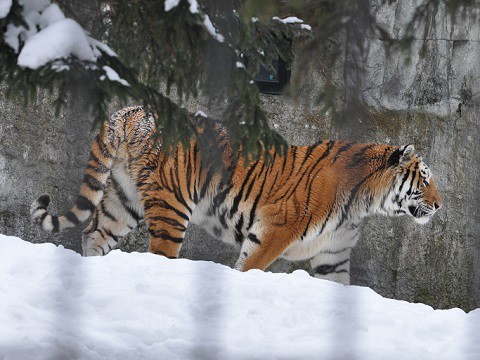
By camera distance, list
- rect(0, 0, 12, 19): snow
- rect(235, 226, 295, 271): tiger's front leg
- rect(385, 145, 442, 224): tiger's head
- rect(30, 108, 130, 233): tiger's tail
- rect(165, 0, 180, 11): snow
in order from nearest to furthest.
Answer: rect(0, 0, 12, 19): snow
rect(165, 0, 180, 11): snow
rect(235, 226, 295, 271): tiger's front leg
rect(30, 108, 130, 233): tiger's tail
rect(385, 145, 442, 224): tiger's head

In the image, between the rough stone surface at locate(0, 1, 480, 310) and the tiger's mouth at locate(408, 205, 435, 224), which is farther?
the rough stone surface at locate(0, 1, 480, 310)

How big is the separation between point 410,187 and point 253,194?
120cm

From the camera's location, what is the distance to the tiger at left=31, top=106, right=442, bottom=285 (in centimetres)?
653

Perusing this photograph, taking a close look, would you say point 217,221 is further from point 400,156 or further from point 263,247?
point 400,156

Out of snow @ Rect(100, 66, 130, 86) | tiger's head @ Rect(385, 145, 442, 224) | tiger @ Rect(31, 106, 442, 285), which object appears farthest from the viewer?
tiger's head @ Rect(385, 145, 442, 224)

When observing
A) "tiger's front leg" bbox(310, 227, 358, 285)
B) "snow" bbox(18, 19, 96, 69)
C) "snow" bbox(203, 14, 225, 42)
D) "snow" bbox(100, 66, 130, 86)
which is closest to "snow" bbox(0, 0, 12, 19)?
"snow" bbox(18, 19, 96, 69)

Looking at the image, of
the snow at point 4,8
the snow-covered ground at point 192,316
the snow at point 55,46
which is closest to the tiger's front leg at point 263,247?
the snow-covered ground at point 192,316

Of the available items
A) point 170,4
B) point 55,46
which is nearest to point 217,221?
point 170,4

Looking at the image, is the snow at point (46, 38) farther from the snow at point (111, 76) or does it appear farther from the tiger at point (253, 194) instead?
the tiger at point (253, 194)

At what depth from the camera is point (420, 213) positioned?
6781mm

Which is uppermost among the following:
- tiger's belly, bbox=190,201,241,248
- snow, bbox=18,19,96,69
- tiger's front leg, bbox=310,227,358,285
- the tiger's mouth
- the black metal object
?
the black metal object

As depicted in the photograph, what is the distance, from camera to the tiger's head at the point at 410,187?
677 cm

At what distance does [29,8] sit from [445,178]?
5279mm

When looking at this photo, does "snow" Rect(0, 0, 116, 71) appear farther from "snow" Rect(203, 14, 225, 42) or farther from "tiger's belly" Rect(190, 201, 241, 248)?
"tiger's belly" Rect(190, 201, 241, 248)
